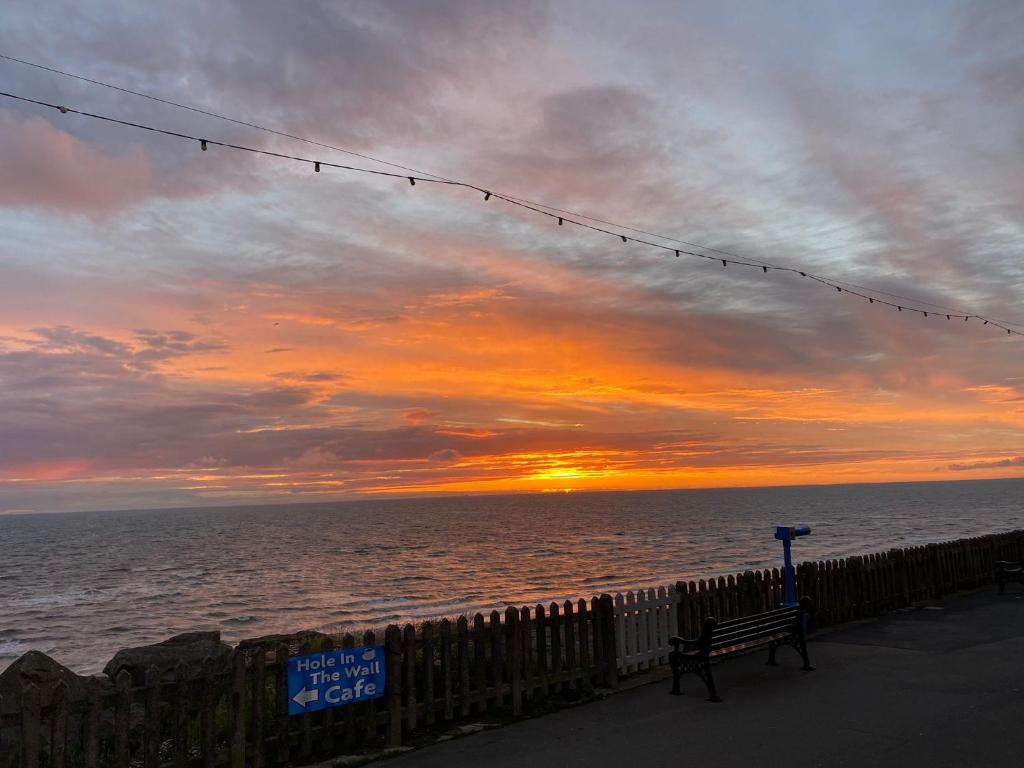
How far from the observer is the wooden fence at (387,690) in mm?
6117

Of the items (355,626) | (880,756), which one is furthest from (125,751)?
(355,626)

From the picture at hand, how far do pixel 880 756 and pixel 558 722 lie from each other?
327 cm

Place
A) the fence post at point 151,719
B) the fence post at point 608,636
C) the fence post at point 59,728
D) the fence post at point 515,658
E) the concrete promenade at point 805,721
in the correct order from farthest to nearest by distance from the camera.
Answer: the fence post at point 608,636 → the fence post at point 515,658 → the concrete promenade at point 805,721 → the fence post at point 151,719 → the fence post at point 59,728

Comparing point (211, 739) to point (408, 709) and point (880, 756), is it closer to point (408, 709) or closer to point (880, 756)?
point (408, 709)

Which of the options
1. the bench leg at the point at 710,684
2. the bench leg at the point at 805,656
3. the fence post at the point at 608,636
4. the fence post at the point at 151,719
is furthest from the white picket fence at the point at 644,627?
the fence post at the point at 151,719

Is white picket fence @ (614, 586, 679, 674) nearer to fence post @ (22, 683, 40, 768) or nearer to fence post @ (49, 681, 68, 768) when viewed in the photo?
fence post @ (49, 681, 68, 768)

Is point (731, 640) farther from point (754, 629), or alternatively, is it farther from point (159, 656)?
point (159, 656)

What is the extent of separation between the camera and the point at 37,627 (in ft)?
121

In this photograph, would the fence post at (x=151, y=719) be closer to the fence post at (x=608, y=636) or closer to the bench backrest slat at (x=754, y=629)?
the fence post at (x=608, y=636)

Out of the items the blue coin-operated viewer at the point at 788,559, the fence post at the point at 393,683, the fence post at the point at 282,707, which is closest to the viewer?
the fence post at the point at 282,707

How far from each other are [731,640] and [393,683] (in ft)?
14.4

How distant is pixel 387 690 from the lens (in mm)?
7727

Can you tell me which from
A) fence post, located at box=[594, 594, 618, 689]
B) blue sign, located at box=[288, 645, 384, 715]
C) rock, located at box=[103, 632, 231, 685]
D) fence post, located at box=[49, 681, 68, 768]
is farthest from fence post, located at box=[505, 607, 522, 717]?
rock, located at box=[103, 632, 231, 685]

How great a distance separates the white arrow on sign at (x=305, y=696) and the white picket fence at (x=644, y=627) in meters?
4.34
